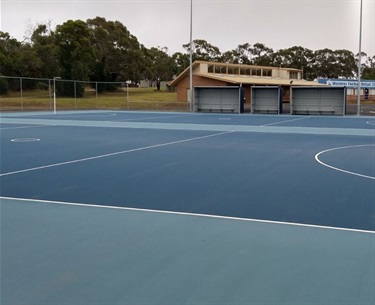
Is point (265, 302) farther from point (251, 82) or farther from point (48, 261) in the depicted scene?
point (251, 82)

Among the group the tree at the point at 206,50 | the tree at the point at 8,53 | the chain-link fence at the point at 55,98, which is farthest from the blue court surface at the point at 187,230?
the tree at the point at 206,50

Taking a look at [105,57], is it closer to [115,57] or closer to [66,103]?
[115,57]

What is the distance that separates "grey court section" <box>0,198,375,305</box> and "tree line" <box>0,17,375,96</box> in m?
40.3

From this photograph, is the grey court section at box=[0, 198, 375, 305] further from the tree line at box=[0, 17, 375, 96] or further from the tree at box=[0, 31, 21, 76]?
the tree at box=[0, 31, 21, 76]

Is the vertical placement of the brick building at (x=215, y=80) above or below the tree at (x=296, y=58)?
below

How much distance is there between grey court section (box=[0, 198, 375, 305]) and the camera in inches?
175

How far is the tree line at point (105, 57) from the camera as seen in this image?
6094cm

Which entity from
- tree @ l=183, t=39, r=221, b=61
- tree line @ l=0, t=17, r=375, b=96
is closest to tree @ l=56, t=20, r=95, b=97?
tree line @ l=0, t=17, r=375, b=96

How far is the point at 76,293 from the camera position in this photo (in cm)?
448

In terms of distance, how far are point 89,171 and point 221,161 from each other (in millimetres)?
3677

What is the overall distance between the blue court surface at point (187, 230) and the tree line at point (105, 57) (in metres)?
36.5

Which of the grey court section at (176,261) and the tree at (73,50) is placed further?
the tree at (73,50)

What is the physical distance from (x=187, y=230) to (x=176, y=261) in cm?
126

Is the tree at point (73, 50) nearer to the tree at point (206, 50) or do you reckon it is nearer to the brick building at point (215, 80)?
the brick building at point (215, 80)
